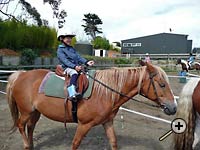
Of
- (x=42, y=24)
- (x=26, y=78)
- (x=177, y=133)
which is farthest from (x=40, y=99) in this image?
(x=42, y=24)

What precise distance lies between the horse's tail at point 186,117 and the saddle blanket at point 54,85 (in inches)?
55.9

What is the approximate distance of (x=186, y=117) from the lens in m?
4.14

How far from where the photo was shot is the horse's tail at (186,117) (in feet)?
13.5

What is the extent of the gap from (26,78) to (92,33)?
71910mm

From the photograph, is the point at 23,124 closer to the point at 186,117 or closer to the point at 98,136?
the point at 98,136

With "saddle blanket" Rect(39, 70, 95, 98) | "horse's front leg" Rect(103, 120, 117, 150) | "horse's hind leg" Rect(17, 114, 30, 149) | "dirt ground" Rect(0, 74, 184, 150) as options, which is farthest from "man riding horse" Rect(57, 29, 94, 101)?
"dirt ground" Rect(0, 74, 184, 150)

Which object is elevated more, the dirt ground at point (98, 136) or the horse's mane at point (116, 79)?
the horse's mane at point (116, 79)

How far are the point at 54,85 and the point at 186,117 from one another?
6.86ft

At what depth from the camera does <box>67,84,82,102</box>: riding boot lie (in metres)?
3.98

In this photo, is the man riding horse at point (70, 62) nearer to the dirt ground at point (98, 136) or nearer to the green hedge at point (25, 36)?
the dirt ground at point (98, 136)

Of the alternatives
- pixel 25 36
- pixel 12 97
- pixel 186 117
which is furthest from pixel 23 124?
pixel 25 36

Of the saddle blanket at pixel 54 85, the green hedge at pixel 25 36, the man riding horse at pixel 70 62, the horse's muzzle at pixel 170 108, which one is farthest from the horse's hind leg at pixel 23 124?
the green hedge at pixel 25 36

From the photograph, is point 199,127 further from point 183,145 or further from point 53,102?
point 53,102

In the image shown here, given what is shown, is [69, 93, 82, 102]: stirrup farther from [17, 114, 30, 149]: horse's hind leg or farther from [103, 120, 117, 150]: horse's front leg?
[17, 114, 30, 149]: horse's hind leg
